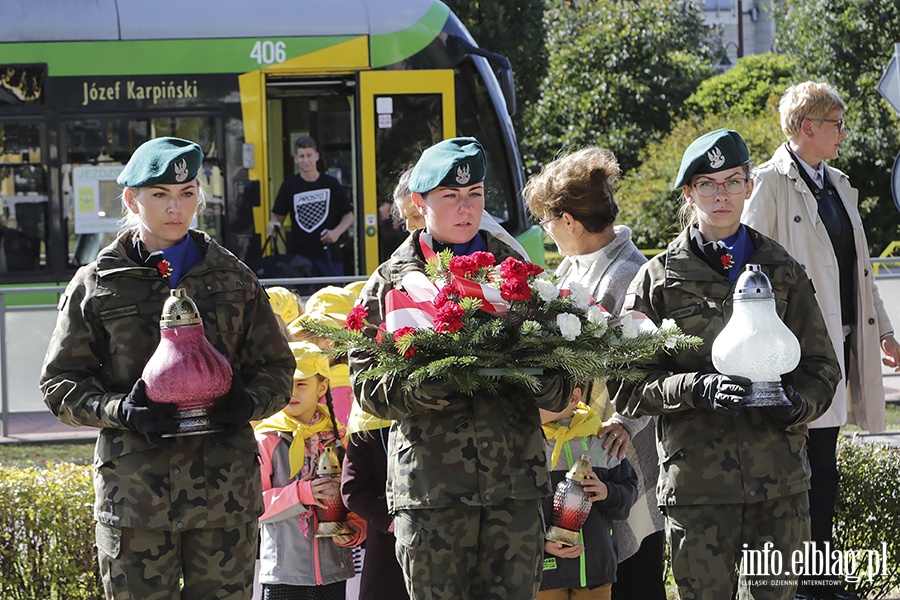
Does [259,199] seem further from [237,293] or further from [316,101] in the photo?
[237,293]

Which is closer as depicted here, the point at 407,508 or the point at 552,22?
the point at 407,508

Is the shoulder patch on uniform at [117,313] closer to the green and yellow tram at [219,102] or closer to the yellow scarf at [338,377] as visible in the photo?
the yellow scarf at [338,377]

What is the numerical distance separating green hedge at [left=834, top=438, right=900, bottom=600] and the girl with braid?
8.06 ft

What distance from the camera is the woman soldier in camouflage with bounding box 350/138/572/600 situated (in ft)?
12.3

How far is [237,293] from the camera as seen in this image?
390cm

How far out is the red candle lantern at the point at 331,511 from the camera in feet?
15.3

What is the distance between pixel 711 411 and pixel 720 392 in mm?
295

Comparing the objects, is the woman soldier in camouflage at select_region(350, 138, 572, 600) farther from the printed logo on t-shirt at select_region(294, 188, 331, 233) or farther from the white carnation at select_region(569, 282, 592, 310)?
the printed logo on t-shirt at select_region(294, 188, 331, 233)

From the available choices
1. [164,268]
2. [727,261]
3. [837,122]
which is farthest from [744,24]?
[164,268]

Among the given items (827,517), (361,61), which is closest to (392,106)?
(361,61)

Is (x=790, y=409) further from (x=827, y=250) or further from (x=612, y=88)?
(x=612, y=88)

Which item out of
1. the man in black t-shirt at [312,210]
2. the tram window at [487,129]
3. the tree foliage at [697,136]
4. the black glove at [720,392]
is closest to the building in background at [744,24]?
the tree foliage at [697,136]

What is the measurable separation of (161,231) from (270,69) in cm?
773

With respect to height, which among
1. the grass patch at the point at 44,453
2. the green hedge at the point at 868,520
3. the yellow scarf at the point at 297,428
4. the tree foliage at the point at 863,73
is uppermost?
the tree foliage at the point at 863,73
